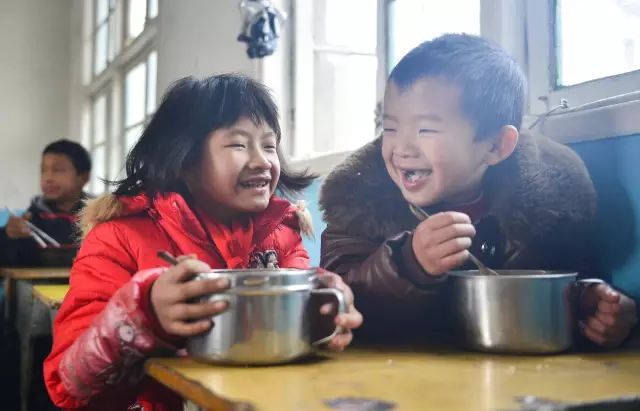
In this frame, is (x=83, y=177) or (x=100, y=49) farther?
(x=100, y=49)

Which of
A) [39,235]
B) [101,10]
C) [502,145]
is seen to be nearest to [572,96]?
[502,145]

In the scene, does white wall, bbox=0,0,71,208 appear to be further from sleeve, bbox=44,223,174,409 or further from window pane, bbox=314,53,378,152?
sleeve, bbox=44,223,174,409

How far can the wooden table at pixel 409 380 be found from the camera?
489mm

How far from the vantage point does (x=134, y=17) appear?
148 inches

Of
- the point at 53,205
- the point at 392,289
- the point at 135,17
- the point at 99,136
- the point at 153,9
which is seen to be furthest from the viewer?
the point at 99,136

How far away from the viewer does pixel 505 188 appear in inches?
31.8

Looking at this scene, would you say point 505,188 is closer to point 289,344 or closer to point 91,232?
point 289,344

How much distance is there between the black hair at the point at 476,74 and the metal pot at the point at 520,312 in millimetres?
188

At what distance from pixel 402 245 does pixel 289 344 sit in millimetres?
197

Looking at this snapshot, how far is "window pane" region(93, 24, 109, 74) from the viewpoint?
174 inches

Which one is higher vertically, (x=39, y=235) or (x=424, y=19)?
(x=424, y=19)

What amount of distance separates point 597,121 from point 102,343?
60 cm

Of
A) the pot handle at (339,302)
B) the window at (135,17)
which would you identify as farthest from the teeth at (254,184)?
the window at (135,17)

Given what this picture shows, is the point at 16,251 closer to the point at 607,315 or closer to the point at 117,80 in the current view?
the point at 117,80
